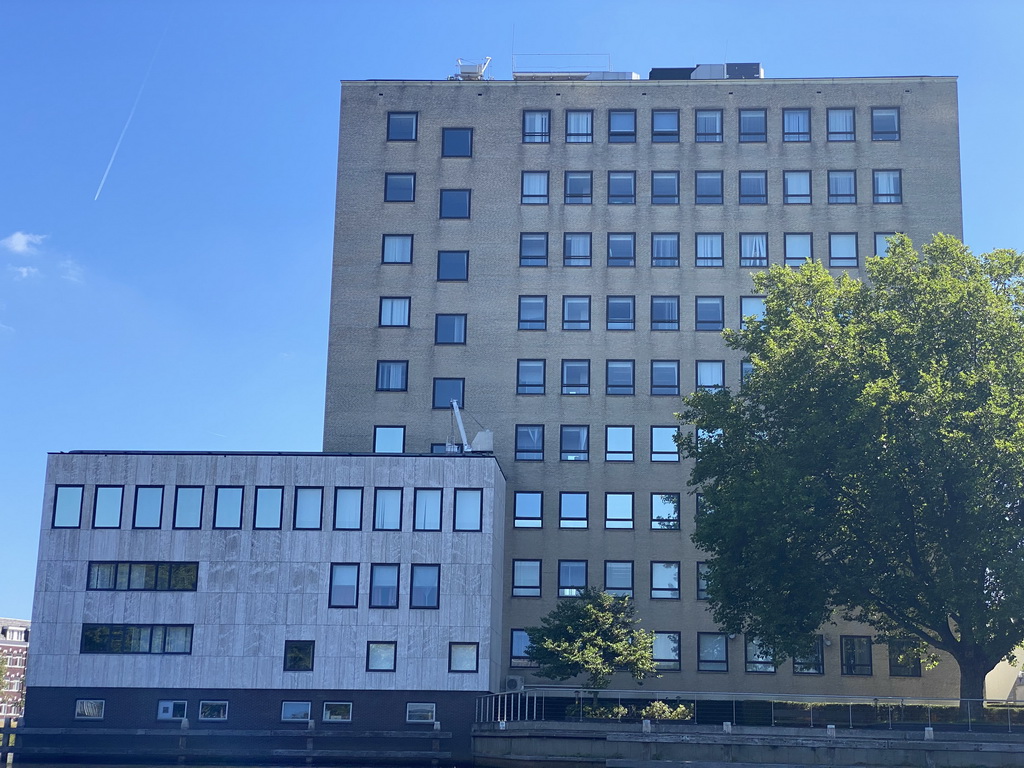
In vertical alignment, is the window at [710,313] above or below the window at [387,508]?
above

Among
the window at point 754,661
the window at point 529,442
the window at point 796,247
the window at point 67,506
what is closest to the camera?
the window at point 67,506

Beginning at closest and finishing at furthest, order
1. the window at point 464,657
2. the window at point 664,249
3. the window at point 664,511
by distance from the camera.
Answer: the window at point 464,657, the window at point 664,511, the window at point 664,249

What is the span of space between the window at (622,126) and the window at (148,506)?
31.8 m

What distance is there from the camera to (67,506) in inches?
2228

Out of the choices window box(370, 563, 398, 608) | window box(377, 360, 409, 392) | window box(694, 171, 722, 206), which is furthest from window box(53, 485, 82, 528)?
window box(694, 171, 722, 206)

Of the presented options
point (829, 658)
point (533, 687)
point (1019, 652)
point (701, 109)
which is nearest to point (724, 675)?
point (829, 658)

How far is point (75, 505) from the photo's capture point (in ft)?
186

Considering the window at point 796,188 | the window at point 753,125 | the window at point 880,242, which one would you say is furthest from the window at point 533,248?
the window at point 880,242

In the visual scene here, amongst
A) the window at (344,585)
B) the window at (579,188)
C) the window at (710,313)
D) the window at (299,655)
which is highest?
the window at (579,188)

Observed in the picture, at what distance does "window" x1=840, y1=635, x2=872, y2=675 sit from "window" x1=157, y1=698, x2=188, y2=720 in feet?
106

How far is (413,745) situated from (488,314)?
24487 millimetres

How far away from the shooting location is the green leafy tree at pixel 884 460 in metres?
44.5

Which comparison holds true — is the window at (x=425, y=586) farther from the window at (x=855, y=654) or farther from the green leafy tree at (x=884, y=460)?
the window at (x=855, y=654)

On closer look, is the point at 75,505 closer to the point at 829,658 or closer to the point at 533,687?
the point at 533,687
